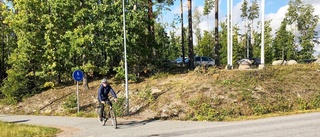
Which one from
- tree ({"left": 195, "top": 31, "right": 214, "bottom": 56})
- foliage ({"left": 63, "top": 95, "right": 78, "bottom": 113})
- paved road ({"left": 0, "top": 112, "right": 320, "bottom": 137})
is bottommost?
foliage ({"left": 63, "top": 95, "right": 78, "bottom": 113})

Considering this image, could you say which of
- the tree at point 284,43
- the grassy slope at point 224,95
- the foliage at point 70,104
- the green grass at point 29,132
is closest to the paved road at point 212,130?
the green grass at point 29,132

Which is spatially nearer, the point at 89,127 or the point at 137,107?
the point at 89,127

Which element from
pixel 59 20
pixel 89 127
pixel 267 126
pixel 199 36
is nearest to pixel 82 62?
pixel 59 20

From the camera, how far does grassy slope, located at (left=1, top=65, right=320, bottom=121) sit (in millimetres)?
15555

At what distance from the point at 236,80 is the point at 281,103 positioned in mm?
3059

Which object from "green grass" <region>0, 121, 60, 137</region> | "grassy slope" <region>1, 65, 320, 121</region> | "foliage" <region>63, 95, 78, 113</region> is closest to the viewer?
"green grass" <region>0, 121, 60, 137</region>

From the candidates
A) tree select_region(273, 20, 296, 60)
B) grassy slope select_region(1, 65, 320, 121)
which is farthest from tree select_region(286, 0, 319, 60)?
grassy slope select_region(1, 65, 320, 121)

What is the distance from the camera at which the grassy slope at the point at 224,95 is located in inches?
612

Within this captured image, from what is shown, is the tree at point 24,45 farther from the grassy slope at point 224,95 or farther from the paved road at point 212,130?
the paved road at point 212,130

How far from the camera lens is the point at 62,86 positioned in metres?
26.8

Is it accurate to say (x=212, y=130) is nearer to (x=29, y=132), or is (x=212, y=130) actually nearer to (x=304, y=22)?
(x=29, y=132)

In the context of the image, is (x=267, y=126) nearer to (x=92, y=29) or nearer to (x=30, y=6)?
(x=92, y=29)

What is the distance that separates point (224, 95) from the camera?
1664cm

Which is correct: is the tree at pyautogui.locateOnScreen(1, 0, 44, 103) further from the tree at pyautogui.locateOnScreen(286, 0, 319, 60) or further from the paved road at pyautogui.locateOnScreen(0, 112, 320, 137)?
the tree at pyautogui.locateOnScreen(286, 0, 319, 60)
